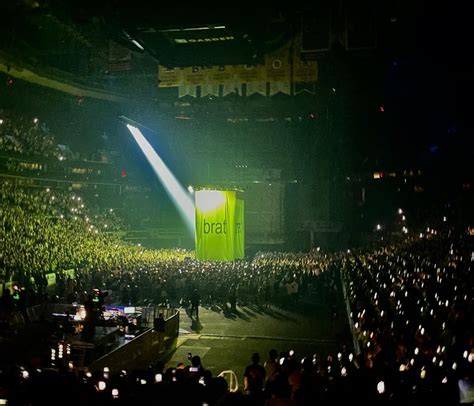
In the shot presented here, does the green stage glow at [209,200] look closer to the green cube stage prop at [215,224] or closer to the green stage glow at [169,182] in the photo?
the green cube stage prop at [215,224]

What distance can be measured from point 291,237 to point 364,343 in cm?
2326

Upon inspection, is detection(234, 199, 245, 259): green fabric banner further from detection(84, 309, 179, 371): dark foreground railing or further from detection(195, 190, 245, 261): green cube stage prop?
detection(84, 309, 179, 371): dark foreground railing

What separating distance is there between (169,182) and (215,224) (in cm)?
1199

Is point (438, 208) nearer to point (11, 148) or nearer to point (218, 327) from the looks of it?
point (218, 327)

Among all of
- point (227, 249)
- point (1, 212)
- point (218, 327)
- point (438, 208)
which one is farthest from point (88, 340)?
point (438, 208)

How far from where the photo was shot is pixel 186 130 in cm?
2591

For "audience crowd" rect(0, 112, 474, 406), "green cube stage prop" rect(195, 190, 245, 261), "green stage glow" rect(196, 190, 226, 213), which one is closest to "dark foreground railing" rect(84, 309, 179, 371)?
"audience crowd" rect(0, 112, 474, 406)

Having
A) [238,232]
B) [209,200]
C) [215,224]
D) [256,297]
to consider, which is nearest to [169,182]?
[238,232]

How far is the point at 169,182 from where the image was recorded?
112 ft

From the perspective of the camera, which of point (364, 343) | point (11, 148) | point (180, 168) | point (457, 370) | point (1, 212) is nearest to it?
point (457, 370)

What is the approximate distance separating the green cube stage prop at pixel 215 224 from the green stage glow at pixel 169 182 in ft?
30.1

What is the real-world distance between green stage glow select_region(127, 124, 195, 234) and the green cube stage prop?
9.16 meters

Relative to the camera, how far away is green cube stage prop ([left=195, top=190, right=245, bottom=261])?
22.6 metres

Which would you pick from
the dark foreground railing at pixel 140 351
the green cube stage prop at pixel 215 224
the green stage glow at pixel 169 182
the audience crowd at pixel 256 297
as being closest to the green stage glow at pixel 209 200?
the green cube stage prop at pixel 215 224
